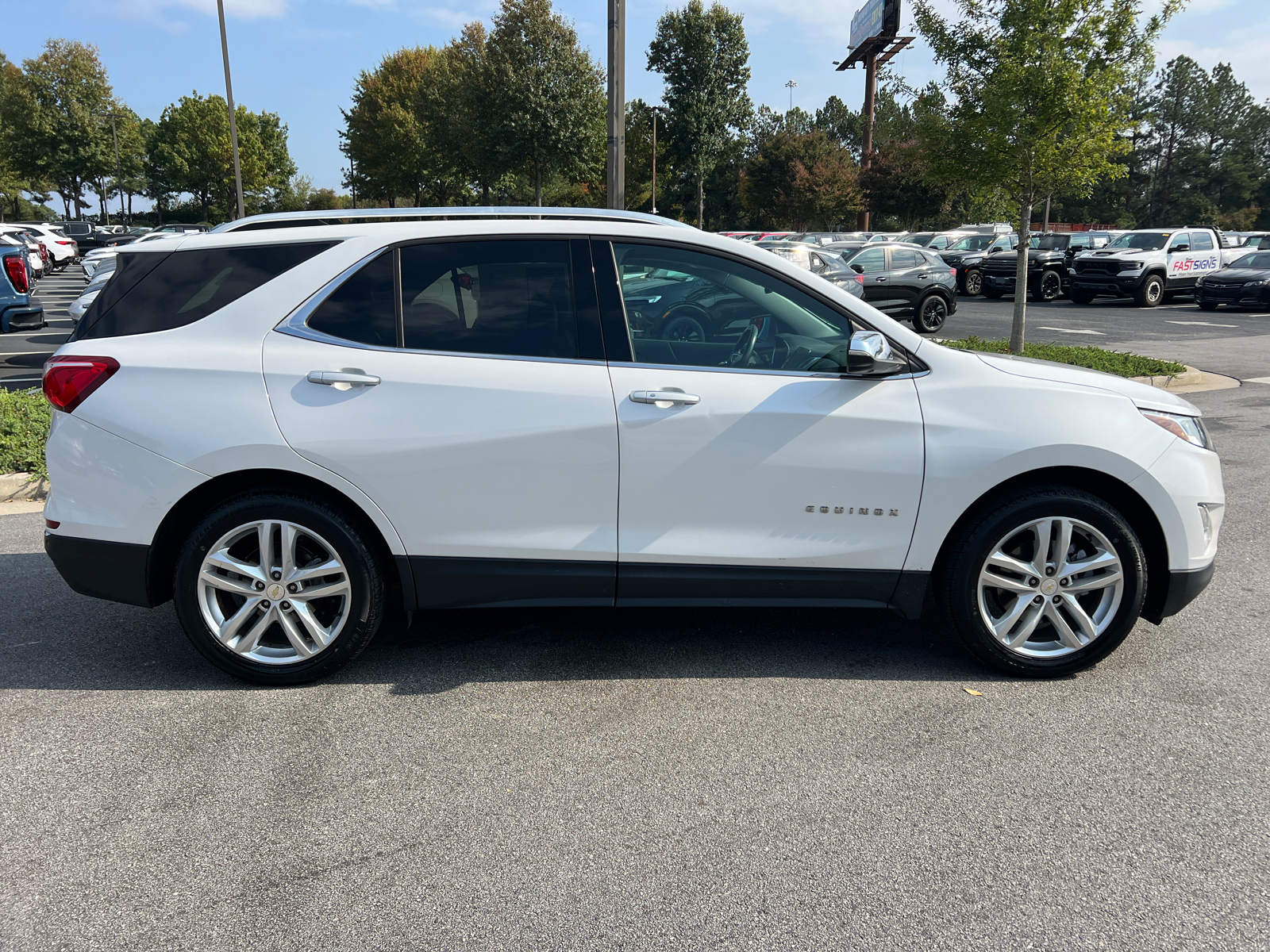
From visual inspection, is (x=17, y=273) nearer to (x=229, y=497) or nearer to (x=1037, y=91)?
(x=229, y=497)

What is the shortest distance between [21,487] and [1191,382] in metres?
12.9

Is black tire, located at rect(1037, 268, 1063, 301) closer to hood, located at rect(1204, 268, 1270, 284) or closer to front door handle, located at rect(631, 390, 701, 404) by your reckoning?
hood, located at rect(1204, 268, 1270, 284)

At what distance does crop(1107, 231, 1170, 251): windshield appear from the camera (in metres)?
25.5

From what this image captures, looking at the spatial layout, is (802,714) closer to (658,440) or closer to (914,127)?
(658,440)

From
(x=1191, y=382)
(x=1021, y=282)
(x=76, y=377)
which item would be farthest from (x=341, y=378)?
(x=1191, y=382)

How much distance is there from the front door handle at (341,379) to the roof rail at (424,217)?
75cm

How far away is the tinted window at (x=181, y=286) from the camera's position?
144 inches

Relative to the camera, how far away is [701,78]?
60.3 m

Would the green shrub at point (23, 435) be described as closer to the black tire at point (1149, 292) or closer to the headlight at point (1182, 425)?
the headlight at point (1182, 425)

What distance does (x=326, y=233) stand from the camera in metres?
3.74

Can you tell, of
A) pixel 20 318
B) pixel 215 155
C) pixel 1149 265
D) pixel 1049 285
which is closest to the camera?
pixel 20 318

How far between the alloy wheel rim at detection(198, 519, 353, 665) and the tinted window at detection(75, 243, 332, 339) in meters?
0.90

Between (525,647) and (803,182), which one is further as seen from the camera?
(803,182)

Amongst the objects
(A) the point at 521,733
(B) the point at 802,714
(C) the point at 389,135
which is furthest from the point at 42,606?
(C) the point at 389,135
